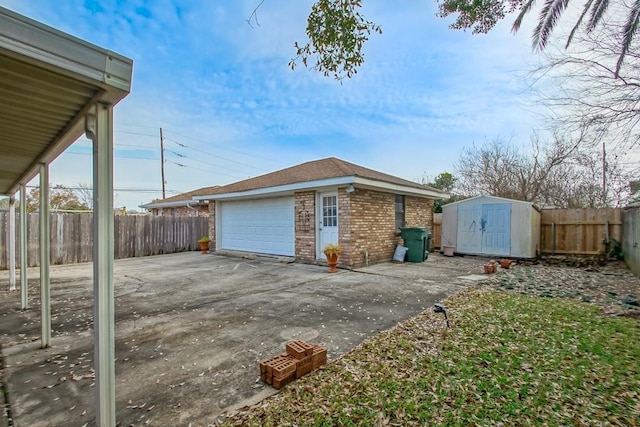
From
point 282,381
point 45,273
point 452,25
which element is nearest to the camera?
point 282,381

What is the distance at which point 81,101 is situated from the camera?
1.91m

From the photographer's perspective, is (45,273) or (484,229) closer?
(45,273)

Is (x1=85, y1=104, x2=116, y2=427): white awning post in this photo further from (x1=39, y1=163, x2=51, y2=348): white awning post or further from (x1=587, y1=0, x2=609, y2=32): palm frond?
(x1=587, y1=0, x2=609, y2=32): palm frond

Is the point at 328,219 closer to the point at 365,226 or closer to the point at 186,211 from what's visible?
the point at 365,226

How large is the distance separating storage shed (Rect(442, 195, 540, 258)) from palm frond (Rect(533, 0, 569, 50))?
220 inches

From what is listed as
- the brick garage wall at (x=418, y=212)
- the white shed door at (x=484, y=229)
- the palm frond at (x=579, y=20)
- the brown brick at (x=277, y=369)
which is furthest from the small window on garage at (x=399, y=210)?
the brown brick at (x=277, y=369)

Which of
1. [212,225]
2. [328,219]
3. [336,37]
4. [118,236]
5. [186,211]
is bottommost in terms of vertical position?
[118,236]

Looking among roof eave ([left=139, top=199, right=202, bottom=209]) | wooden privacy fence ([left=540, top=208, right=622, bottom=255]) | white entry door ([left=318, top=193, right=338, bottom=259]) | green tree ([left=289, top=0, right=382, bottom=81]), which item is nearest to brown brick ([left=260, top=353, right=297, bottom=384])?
green tree ([left=289, top=0, right=382, bottom=81])

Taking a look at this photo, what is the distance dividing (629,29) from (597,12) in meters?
0.68

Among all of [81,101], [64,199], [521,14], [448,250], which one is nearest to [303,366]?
[81,101]

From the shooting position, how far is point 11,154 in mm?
3416

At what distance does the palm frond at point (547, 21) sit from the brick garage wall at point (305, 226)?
21.0 ft

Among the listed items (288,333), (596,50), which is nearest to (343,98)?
(596,50)

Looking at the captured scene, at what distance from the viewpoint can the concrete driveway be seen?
2.40 m
